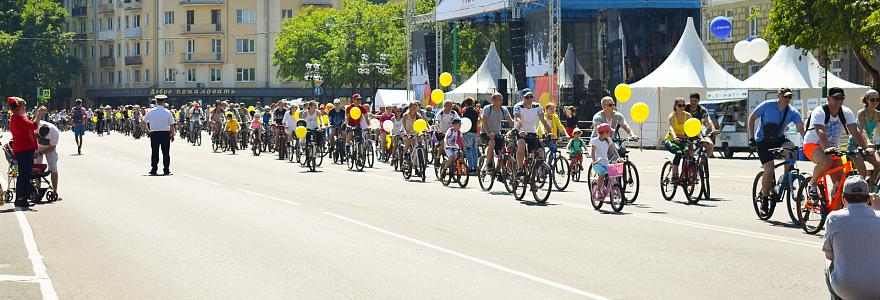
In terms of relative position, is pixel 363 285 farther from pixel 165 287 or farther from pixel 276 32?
pixel 276 32

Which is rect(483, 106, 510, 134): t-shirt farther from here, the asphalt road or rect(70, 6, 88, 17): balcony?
rect(70, 6, 88, 17): balcony

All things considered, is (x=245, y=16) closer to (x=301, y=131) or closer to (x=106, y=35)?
(x=106, y=35)

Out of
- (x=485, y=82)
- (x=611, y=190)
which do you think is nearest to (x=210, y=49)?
(x=485, y=82)

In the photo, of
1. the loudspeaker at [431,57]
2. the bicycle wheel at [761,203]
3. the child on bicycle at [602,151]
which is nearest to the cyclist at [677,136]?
the child on bicycle at [602,151]

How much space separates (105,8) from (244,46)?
1808 cm

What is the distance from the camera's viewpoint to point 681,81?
4309 cm

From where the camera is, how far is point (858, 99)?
42344 mm

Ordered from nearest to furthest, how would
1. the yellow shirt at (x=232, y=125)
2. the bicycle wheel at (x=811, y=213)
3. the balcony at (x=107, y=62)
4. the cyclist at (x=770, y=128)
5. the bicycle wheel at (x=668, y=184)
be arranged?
the bicycle wheel at (x=811, y=213), the cyclist at (x=770, y=128), the bicycle wheel at (x=668, y=184), the yellow shirt at (x=232, y=125), the balcony at (x=107, y=62)

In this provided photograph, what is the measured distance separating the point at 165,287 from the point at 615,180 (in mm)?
8410

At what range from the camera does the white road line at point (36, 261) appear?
10227mm

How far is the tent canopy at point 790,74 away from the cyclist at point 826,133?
2657 cm

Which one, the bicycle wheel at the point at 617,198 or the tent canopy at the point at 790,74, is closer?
the bicycle wheel at the point at 617,198

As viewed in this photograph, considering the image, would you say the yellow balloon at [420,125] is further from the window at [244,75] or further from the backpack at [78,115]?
the window at [244,75]

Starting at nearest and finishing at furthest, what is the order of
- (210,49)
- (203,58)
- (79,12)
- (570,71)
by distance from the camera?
(570,71) → (203,58) → (210,49) → (79,12)
